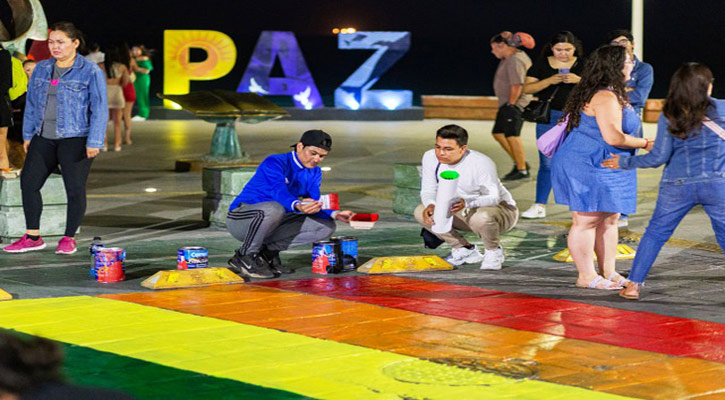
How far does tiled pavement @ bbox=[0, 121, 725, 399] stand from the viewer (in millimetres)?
5820

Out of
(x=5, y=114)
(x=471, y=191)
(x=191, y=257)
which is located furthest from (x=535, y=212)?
(x=5, y=114)

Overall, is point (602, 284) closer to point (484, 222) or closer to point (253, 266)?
point (484, 222)

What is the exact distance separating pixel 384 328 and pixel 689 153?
2.13m

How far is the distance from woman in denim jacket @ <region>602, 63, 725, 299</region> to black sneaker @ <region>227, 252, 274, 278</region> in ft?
8.77

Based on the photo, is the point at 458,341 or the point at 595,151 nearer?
the point at 458,341

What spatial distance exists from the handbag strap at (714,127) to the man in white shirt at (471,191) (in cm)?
198

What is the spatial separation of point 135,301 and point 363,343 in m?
1.86

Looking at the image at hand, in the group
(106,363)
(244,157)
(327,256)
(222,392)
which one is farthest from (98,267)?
(244,157)

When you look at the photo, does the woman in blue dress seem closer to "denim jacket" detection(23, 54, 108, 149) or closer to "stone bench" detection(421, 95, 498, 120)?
"denim jacket" detection(23, 54, 108, 149)

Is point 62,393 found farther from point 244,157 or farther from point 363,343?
point 244,157

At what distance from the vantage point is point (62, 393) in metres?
3.07

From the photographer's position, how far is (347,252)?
9.25m

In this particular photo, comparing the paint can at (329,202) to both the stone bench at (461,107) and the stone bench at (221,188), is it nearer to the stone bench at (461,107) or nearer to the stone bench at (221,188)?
the stone bench at (221,188)

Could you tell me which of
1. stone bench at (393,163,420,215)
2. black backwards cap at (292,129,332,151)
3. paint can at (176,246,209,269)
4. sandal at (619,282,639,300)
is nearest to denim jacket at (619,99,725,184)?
sandal at (619,282,639,300)
